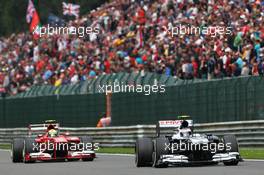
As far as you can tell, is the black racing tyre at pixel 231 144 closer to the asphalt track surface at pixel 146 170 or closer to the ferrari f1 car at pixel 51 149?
the asphalt track surface at pixel 146 170

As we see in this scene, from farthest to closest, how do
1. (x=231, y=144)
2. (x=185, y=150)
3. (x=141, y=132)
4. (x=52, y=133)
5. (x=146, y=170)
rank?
(x=141, y=132) < (x=52, y=133) < (x=185, y=150) < (x=231, y=144) < (x=146, y=170)

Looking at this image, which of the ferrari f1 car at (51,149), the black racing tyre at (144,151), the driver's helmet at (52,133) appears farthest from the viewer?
the driver's helmet at (52,133)

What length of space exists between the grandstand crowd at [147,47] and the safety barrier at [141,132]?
1.41 meters

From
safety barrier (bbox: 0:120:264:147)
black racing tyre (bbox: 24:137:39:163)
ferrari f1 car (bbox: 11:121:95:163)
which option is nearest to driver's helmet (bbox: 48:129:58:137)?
ferrari f1 car (bbox: 11:121:95:163)

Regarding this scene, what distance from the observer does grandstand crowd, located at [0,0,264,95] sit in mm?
26875

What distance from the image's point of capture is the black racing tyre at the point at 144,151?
18062 millimetres

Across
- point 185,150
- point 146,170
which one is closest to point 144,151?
point 185,150

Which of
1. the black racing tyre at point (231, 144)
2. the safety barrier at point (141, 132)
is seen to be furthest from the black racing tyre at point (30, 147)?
the safety barrier at point (141, 132)

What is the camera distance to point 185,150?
18.1m

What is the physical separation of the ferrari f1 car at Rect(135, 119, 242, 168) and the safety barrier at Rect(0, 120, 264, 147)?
695 centimetres

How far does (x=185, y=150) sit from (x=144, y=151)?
78 cm

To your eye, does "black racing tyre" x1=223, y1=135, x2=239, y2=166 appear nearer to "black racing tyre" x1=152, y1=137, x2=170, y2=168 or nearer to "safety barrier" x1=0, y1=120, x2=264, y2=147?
"black racing tyre" x1=152, y1=137, x2=170, y2=168

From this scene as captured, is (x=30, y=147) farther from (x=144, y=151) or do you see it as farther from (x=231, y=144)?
(x=231, y=144)

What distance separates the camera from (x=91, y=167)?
18891 mm
